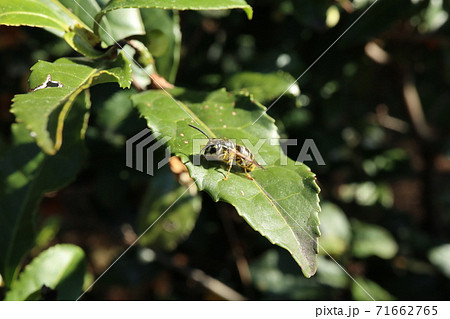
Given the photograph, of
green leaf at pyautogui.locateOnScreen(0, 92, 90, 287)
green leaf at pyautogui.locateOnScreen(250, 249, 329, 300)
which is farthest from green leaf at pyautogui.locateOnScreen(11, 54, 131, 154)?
green leaf at pyautogui.locateOnScreen(250, 249, 329, 300)

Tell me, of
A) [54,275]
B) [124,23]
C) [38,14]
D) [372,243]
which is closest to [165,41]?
[124,23]

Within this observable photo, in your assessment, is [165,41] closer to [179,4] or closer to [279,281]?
[179,4]

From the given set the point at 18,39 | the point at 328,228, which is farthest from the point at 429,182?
the point at 18,39

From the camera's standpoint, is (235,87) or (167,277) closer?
(235,87)

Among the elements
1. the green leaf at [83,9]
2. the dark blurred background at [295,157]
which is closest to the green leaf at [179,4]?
the green leaf at [83,9]

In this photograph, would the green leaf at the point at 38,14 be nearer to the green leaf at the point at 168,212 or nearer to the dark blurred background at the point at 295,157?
the dark blurred background at the point at 295,157

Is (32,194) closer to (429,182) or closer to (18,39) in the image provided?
(18,39)
